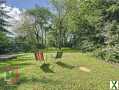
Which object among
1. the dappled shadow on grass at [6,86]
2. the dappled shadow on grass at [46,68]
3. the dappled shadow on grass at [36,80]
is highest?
the dappled shadow on grass at [46,68]

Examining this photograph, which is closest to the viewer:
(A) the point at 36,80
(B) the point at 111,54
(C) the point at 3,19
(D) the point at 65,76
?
(A) the point at 36,80

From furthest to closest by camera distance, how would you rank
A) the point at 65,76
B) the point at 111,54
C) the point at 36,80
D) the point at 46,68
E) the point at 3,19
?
the point at 3,19 → the point at 111,54 → the point at 46,68 → the point at 65,76 → the point at 36,80

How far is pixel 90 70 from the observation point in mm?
16766

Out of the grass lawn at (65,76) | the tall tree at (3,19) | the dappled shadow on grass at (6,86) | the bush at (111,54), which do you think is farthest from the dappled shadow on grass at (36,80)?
the tall tree at (3,19)

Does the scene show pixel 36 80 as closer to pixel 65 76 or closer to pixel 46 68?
pixel 65 76

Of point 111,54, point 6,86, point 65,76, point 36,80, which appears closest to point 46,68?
point 65,76

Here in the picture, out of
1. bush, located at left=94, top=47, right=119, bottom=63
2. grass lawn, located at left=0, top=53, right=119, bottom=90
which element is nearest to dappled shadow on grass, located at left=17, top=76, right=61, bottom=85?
grass lawn, located at left=0, top=53, right=119, bottom=90

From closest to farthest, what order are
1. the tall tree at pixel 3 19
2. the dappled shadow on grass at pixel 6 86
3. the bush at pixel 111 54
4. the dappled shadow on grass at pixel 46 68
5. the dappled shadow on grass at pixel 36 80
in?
1. the dappled shadow on grass at pixel 6 86
2. the dappled shadow on grass at pixel 36 80
3. the dappled shadow on grass at pixel 46 68
4. the bush at pixel 111 54
5. the tall tree at pixel 3 19

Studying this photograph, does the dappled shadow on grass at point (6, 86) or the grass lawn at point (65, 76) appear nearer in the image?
the dappled shadow on grass at point (6, 86)

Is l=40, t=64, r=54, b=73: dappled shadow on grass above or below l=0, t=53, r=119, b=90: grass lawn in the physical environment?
above

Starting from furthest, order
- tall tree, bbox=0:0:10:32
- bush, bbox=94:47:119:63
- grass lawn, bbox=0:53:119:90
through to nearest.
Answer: tall tree, bbox=0:0:10:32
bush, bbox=94:47:119:63
grass lawn, bbox=0:53:119:90

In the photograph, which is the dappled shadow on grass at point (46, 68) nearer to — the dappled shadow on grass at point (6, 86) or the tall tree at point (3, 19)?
the dappled shadow on grass at point (6, 86)

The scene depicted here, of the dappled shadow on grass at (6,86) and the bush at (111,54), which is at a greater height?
the bush at (111,54)

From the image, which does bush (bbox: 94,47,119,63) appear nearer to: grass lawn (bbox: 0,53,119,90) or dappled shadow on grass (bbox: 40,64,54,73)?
grass lawn (bbox: 0,53,119,90)
